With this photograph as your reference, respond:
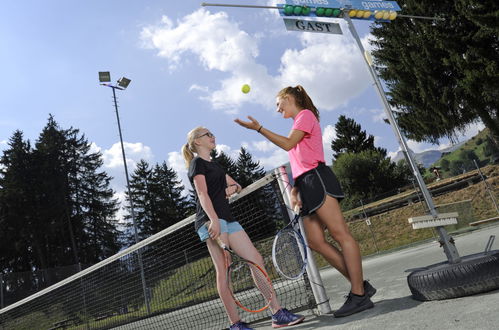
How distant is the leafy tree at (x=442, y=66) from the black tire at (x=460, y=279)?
1940 centimetres

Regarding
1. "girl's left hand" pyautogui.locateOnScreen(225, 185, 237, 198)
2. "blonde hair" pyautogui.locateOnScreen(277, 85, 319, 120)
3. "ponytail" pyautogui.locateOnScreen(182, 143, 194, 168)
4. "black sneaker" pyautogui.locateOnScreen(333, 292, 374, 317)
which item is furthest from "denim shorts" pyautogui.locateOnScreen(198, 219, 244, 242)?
"blonde hair" pyautogui.locateOnScreen(277, 85, 319, 120)

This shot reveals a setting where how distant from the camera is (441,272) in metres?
3.01

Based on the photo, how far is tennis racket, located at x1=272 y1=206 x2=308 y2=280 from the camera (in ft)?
11.3

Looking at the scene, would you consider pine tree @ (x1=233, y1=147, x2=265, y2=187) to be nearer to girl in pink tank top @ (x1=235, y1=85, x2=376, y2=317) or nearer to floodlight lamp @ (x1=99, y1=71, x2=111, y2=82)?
floodlight lamp @ (x1=99, y1=71, x2=111, y2=82)

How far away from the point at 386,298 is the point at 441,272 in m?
0.92

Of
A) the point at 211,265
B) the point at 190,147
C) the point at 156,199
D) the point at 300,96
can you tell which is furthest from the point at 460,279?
the point at 156,199

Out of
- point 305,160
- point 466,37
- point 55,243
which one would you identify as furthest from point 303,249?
point 55,243

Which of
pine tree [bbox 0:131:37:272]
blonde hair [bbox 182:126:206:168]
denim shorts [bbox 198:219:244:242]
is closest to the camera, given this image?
denim shorts [bbox 198:219:244:242]

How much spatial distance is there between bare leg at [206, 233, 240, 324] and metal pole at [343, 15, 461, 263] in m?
2.03

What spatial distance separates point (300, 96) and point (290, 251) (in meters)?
1.60

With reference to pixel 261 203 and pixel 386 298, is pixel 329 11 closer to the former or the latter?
pixel 261 203

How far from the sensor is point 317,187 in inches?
131

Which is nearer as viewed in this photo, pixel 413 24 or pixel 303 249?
pixel 303 249

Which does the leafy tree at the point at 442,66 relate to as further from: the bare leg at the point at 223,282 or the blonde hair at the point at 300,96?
the bare leg at the point at 223,282
